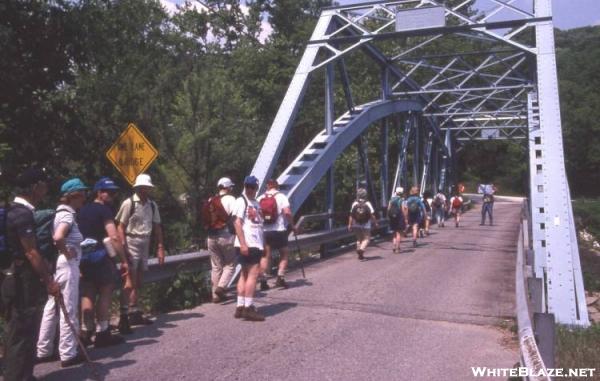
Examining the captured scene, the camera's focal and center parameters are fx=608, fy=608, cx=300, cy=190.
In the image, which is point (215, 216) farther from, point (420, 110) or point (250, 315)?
point (420, 110)

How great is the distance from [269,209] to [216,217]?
4.37 ft

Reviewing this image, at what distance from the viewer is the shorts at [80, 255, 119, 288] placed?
20.0ft

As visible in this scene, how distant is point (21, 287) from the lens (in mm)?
4797

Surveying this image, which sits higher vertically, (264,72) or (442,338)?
(264,72)

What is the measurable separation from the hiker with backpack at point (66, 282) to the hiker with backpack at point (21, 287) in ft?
1.61

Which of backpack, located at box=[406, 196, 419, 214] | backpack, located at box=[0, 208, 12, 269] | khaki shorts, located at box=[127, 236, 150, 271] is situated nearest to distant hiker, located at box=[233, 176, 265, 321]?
khaki shorts, located at box=[127, 236, 150, 271]

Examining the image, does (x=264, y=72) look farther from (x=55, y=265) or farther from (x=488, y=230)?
(x=55, y=265)

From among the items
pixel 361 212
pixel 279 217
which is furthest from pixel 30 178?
pixel 361 212

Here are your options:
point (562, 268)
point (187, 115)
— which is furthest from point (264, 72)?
point (562, 268)

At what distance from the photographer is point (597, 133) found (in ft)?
209

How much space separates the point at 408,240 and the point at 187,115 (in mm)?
9620

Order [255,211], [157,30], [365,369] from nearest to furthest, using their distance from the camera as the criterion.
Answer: [365,369], [255,211], [157,30]

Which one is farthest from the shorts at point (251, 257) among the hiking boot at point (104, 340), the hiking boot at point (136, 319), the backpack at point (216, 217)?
the hiking boot at point (104, 340)

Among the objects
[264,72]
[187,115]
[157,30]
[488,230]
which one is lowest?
[488,230]
